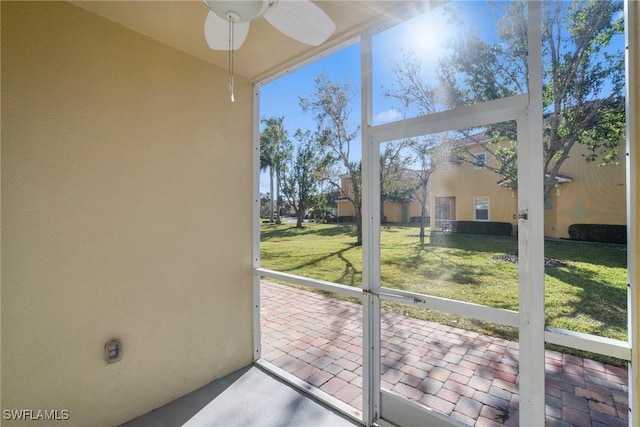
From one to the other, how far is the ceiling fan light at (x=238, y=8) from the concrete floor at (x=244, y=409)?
7.53 feet

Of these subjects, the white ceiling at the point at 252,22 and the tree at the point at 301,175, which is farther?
the tree at the point at 301,175

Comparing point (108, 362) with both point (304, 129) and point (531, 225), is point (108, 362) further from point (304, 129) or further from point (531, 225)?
point (531, 225)

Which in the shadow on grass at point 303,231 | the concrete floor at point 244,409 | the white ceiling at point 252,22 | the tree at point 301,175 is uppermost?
the white ceiling at point 252,22

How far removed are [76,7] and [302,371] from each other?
2.96 meters

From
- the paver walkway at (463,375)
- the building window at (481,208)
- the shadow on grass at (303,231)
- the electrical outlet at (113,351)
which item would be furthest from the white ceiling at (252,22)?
the electrical outlet at (113,351)

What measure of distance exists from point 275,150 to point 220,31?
1276 mm

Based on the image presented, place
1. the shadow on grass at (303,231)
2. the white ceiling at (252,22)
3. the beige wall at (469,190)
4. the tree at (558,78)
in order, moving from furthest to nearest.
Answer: the shadow on grass at (303,231)
the white ceiling at (252,22)
the beige wall at (469,190)
the tree at (558,78)

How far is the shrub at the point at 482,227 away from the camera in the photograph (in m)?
1.40

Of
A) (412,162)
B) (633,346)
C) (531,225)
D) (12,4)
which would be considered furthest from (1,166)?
(633,346)

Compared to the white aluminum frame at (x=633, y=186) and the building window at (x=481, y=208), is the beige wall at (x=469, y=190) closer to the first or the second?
the building window at (x=481, y=208)

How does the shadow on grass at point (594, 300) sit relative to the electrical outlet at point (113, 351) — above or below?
above

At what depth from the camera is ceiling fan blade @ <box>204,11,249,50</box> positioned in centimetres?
146

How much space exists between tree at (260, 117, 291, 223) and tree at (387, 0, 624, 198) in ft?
5.33

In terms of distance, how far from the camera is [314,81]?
245 centimetres
